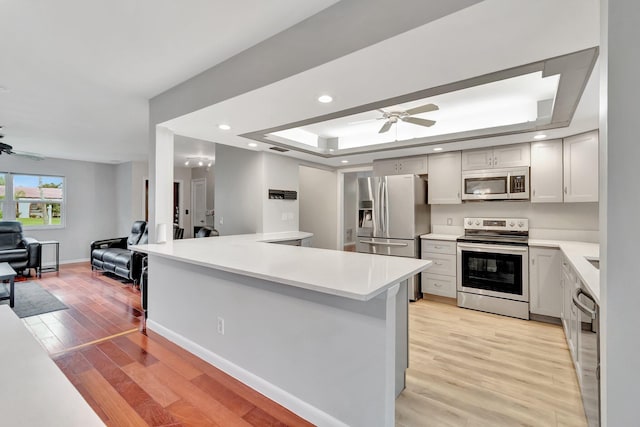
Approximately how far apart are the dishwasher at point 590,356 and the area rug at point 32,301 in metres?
5.12

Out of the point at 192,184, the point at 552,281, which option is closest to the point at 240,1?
the point at 552,281

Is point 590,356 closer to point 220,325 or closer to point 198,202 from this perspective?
point 220,325

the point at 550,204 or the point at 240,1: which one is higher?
the point at 240,1

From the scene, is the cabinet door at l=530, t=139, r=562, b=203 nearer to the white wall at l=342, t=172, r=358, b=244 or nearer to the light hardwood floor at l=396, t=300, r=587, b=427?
the light hardwood floor at l=396, t=300, r=587, b=427

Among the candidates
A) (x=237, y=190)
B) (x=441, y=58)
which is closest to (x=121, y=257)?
(x=237, y=190)

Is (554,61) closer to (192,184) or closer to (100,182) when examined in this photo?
(192,184)

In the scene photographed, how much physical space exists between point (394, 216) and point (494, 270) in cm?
143

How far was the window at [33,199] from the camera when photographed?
600cm

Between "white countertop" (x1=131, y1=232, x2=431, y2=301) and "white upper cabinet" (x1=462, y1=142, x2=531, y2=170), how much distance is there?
8.42 feet

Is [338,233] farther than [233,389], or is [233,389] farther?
[338,233]

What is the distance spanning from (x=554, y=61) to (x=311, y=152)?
311 centimetres

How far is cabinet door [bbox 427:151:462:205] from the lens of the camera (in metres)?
4.19

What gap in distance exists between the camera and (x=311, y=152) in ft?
14.6

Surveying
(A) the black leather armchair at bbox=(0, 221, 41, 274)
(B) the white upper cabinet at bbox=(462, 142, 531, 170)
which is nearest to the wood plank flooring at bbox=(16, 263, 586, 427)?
(B) the white upper cabinet at bbox=(462, 142, 531, 170)
